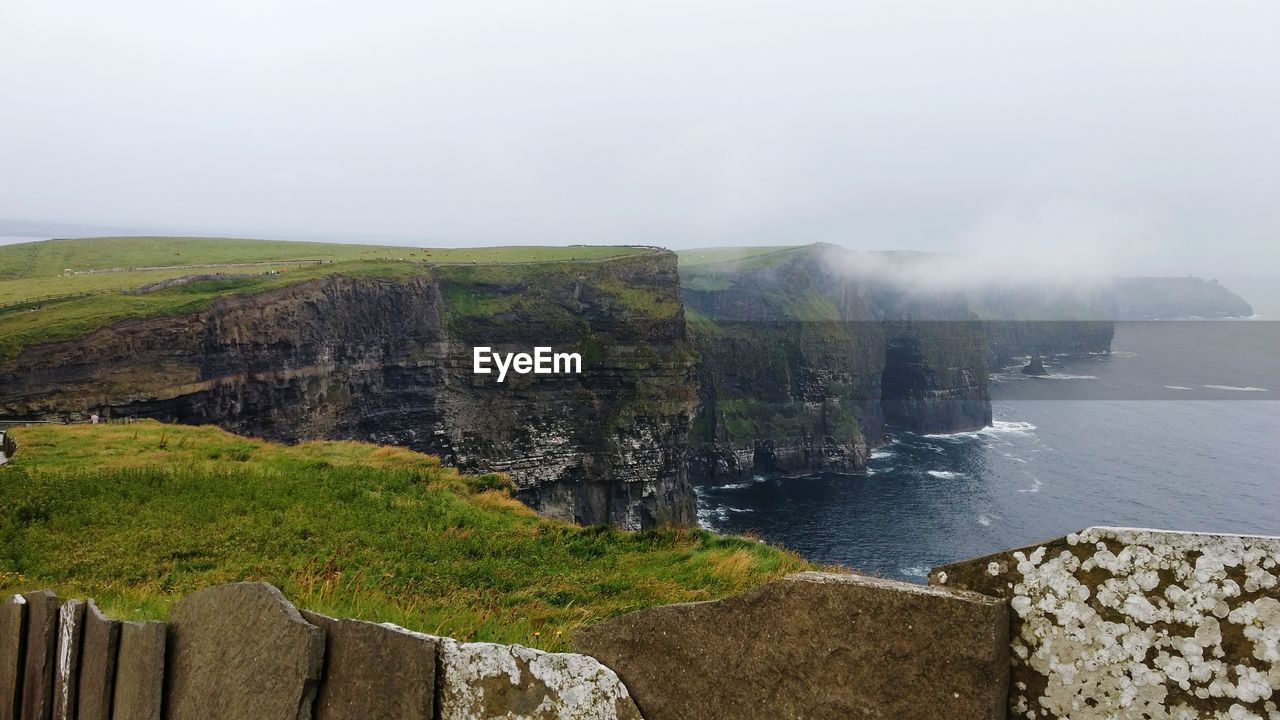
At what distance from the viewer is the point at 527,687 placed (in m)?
4.12

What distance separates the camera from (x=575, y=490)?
79.4 meters

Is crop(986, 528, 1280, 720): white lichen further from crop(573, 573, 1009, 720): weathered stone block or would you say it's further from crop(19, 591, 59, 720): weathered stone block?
crop(19, 591, 59, 720): weathered stone block

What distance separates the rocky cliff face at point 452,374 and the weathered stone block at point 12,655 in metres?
51.9

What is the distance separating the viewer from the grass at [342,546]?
8602 mm

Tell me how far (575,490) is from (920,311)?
13962 centimetres

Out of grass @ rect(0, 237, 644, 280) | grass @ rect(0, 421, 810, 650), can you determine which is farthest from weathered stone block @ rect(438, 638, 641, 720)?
grass @ rect(0, 237, 644, 280)

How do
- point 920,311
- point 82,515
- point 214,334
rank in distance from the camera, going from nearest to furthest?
point 82,515 < point 214,334 < point 920,311

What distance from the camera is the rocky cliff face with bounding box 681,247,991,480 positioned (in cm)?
11569

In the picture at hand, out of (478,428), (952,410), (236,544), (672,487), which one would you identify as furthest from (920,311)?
(236,544)

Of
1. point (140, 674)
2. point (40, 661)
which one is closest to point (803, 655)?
point (140, 674)

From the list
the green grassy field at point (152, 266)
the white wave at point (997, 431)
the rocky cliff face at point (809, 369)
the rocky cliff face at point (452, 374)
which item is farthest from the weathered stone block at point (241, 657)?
the white wave at point (997, 431)

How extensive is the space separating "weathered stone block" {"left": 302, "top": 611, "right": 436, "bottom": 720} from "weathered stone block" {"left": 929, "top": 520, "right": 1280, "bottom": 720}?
3.43m

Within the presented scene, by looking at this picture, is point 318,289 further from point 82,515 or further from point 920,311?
point 920,311

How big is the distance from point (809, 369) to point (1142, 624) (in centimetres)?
12786
